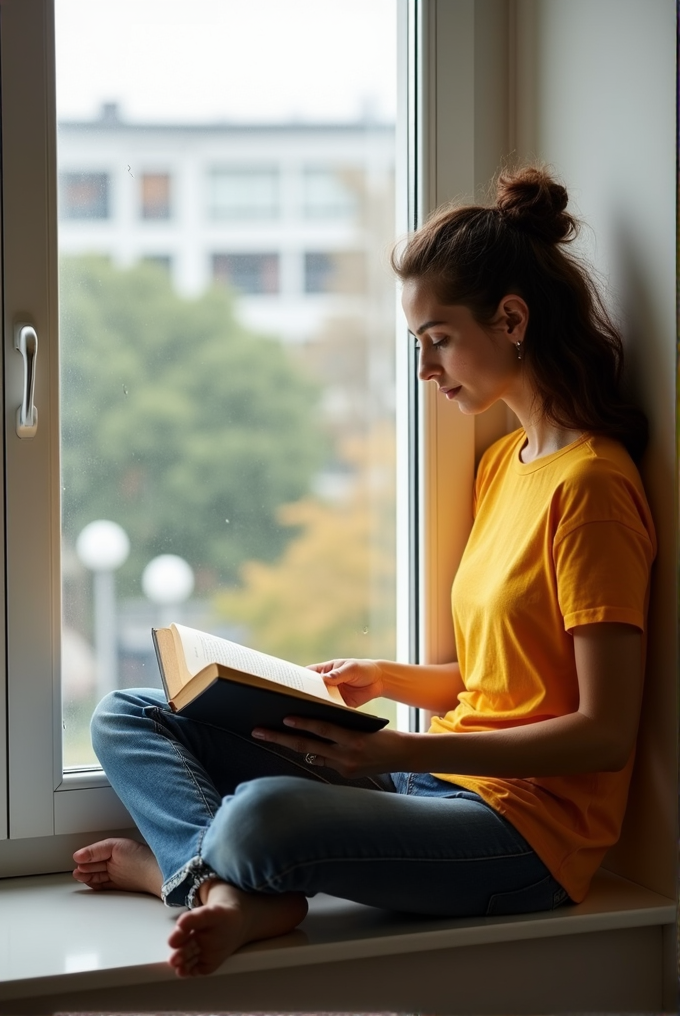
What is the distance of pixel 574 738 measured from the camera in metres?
1.15

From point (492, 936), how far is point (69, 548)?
0.74 meters

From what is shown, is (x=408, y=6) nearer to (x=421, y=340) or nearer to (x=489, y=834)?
(x=421, y=340)

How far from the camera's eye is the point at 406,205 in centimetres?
154

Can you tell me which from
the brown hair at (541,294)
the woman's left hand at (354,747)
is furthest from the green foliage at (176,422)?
the woman's left hand at (354,747)

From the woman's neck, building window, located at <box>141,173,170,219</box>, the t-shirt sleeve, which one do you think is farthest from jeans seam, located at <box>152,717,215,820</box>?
building window, located at <box>141,173,170,219</box>

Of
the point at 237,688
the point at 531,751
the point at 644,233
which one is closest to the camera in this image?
the point at 237,688

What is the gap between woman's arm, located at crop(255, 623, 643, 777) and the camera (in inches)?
45.2

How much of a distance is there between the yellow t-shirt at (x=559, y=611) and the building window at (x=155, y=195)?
0.63 metres

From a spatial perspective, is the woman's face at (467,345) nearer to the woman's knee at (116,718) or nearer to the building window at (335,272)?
the building window at (335,272)

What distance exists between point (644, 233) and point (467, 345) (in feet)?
→ 0.83

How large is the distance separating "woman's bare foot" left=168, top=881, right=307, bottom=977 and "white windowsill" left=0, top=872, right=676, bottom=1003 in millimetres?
24

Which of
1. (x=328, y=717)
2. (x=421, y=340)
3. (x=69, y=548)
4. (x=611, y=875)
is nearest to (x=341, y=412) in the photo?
(x=421, y=340)

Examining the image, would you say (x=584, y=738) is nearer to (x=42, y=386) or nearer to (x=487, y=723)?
(x=487, y=723)

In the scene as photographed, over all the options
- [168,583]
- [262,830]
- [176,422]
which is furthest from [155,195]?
[262,830]
